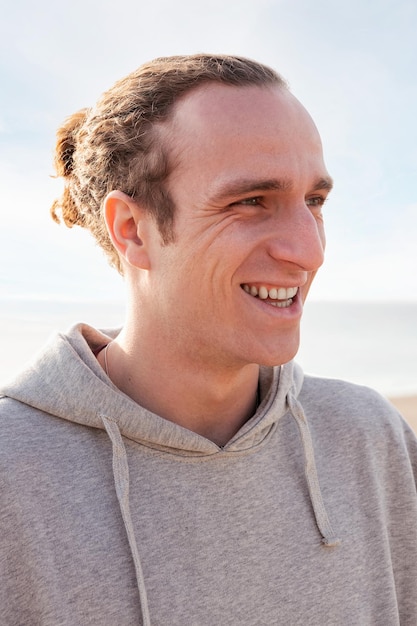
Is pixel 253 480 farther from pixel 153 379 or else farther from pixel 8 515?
pixel 8 515

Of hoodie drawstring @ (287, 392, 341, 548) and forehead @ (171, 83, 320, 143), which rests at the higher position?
forehead @ (171, 83, 320, 143)

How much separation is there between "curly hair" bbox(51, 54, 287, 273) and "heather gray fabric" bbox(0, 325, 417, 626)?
1.26 feet

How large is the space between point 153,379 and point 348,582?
26.9 inches

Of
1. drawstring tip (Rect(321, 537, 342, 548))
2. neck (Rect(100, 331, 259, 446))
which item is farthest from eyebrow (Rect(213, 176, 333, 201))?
drawstring tip (Rect(321, 537, 342, 548))

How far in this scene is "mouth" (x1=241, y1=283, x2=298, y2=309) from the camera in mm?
1527

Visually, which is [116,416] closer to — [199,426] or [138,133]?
[199,426]

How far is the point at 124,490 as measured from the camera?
4.68 ft

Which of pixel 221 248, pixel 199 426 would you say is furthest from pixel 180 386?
pixel 221 248

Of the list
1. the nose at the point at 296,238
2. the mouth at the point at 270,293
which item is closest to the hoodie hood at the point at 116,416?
the mouth at the point at 270,293

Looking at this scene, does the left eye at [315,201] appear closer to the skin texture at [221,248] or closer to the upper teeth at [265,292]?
the skin texture at [221,248]

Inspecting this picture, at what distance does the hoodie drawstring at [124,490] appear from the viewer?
134 centimetres

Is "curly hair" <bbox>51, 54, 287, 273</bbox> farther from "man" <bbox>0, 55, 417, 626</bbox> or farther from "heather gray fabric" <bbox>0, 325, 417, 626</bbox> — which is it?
"heather gray fabric" <bbox>0, 325, 417, 626</bbox>

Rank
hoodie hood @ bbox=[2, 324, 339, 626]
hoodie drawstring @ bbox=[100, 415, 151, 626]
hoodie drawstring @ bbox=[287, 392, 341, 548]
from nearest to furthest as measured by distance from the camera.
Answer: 1. hoodie drawstring @ bbox=[100, 415, 151, 626]
2. hoodie hood @ bbox=[2, 324, 339, 626]
3. hoodie drawstring @ bbox=[287, 392, 341, 548]

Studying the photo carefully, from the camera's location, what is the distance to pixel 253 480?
1.59 m
